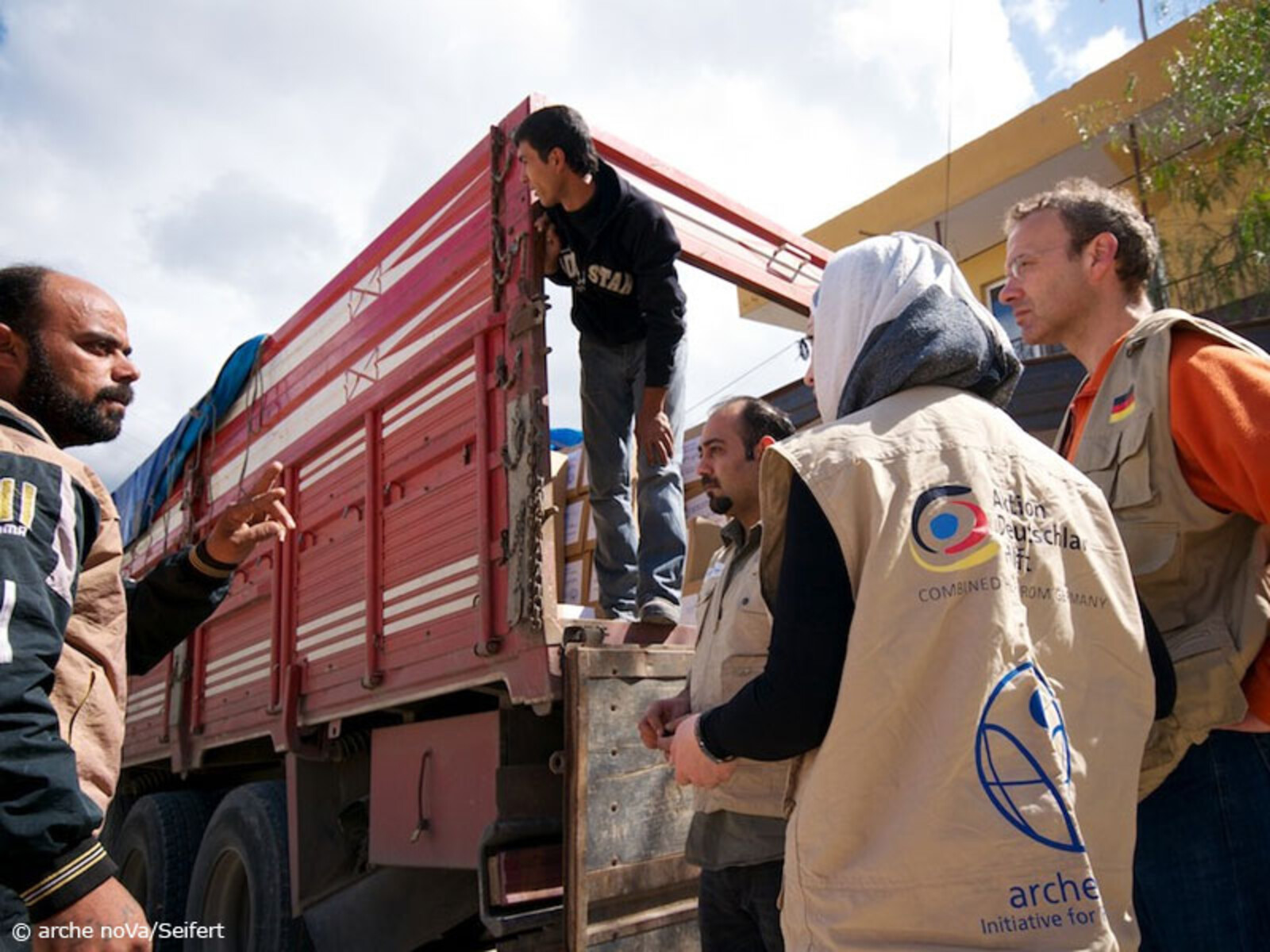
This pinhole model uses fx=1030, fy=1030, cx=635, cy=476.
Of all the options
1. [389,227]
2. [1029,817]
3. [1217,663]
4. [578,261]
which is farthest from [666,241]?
[1029,817]

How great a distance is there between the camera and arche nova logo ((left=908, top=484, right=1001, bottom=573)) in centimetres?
119

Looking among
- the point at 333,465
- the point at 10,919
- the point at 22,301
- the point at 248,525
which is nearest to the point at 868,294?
the point at 10,919

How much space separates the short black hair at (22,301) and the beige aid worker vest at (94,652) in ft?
1.03

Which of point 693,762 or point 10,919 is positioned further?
point 693,762

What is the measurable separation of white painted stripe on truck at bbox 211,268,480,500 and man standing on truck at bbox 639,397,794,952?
1490 mm

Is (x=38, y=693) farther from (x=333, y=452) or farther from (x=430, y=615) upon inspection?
(x=333, y=452)

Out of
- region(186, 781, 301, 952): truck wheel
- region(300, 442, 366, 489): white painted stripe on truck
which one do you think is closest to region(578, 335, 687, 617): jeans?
region(300, 442, 366, 489): white painted stripe on truck

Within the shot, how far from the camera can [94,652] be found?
5.19ft

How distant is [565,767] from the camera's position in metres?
2.60

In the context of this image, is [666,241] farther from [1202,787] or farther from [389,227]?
[1202,787]

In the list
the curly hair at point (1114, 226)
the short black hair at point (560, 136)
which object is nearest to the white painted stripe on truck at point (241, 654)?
the short black hair at point (560, 136)

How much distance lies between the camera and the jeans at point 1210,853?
142 centimetres

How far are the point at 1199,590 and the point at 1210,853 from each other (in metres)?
0.37

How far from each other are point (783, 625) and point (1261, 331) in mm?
5923
